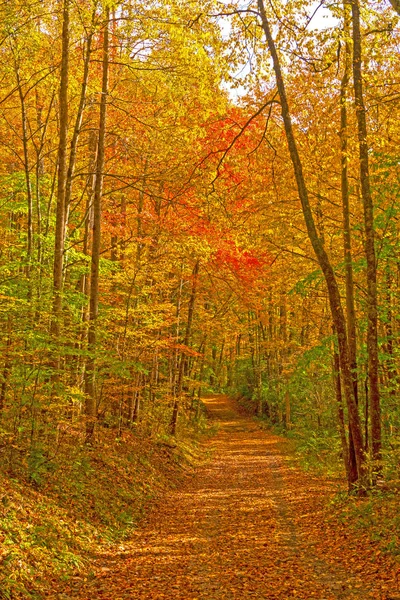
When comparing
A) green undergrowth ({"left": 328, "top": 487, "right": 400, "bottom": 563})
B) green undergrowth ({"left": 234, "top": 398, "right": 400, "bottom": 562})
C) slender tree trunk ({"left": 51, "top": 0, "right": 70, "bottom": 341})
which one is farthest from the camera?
slender tree trunk ({"left": 51, "top": 0, "right": 70, "bottom": 341})

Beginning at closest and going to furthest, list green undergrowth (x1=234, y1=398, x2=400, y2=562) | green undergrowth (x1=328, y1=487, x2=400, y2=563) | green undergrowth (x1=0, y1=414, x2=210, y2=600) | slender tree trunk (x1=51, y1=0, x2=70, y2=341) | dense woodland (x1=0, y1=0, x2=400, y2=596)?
green undergrowth (x1=0, y1=414, x2=210, y2=600)
green undergrowth (x1=328, y1=487, x2=400, y2=563)
green undergrowth (x1=234, y1=398, x2=400, y2=562)
dense woodland (x1=0, y1=0, x2=400, y2=596)
slender tree trunk (x1=51, y1=0, x2=70, y2=341)

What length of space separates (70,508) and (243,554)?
2937 mm

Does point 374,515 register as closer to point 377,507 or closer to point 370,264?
point 377,507

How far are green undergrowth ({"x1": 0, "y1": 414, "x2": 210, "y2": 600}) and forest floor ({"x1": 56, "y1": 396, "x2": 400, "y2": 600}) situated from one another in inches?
12.1

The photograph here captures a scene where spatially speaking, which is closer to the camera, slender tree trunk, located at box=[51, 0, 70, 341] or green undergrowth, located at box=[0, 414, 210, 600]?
green undergrowth, located at box=[0, 414, 210, 600]

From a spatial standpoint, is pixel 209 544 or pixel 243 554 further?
pixel 209 544

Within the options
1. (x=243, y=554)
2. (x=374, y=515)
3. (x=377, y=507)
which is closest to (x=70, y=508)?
(x=243, y=554)

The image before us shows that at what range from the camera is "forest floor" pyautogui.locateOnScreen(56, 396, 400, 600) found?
6145mm

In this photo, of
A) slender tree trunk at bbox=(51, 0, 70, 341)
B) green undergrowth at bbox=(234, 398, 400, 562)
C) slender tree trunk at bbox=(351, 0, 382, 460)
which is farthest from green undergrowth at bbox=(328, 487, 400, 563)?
slender tree trunk at bbox=(51, 0, 70, 341)

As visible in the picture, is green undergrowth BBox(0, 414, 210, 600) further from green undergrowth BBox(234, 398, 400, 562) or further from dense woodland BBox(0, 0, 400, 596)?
green undergrowth BBox(234, 398, 400, 562)

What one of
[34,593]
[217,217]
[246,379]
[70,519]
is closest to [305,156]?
[217,217]

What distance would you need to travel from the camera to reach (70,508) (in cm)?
846

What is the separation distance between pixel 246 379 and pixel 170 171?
3106 centimetres

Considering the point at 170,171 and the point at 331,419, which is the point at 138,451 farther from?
the point at 331,419
